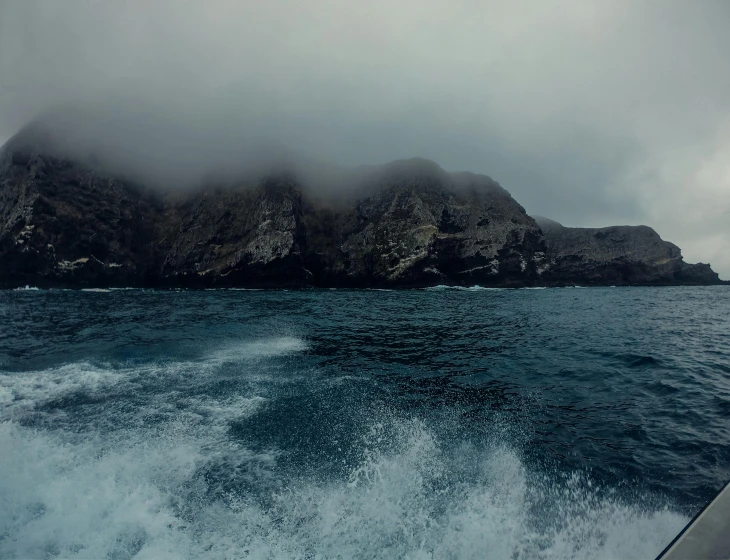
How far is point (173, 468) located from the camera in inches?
335

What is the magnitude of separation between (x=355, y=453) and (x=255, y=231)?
96709mm

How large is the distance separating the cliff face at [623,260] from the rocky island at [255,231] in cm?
2290

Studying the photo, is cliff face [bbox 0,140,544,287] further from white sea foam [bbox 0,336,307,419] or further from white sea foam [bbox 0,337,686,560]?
white sea foam [bbox 0,337,686,560]

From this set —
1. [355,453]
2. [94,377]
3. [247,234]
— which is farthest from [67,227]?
[355,453]

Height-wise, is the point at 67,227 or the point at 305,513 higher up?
the point at 67,227

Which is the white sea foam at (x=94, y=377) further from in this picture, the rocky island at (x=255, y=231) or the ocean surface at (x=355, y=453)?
the rocky island at (x=255, y=231)

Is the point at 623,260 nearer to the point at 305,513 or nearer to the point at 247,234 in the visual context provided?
the point at 247,234

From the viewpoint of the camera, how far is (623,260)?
135m

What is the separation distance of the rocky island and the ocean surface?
258 feet

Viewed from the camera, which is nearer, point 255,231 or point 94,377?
point 94,377

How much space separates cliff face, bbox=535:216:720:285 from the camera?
133750 mm

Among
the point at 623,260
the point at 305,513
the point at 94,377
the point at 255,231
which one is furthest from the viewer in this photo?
the point at 623,260

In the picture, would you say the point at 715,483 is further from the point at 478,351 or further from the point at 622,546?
the point at 478,351

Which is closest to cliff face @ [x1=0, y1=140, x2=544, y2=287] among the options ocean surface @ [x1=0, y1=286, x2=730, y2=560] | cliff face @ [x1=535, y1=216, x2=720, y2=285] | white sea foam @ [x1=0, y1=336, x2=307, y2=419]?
cliff face @ [x1=535, y1=216, x2=720, y2=285]
